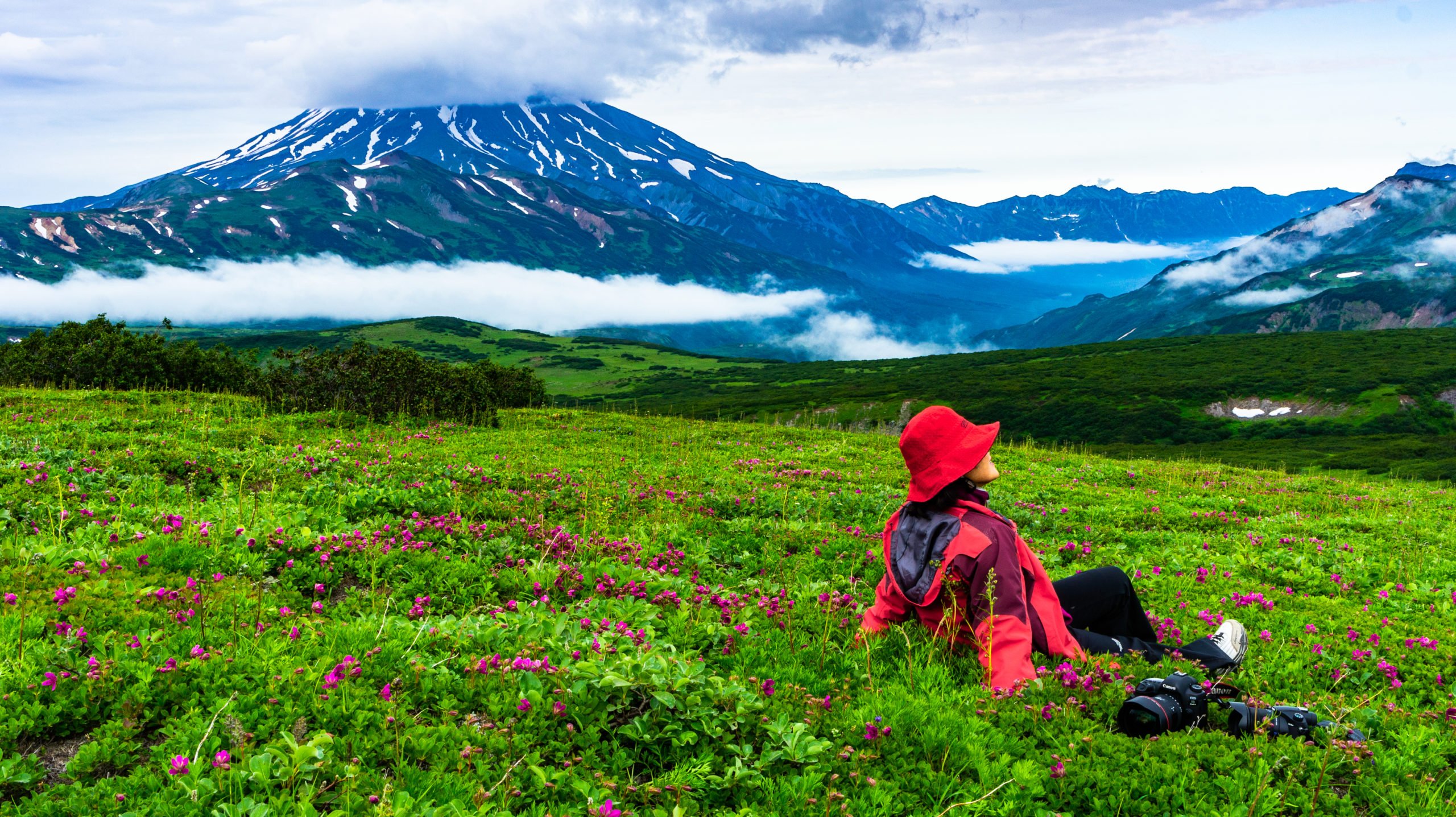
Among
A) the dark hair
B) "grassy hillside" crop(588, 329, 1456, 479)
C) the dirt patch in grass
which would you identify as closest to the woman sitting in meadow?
the dark hair

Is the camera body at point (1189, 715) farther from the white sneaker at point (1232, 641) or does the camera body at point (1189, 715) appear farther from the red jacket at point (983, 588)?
the white sneaker at point (1232, 641)

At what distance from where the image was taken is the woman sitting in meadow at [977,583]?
644 centimetres

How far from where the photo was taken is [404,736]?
16.1 ft

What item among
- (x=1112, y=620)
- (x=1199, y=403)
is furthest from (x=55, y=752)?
Result: (x=1199, y=403)

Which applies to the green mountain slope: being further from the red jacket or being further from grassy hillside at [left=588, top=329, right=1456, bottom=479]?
the red jacket

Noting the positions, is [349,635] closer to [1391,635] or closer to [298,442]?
[1391,635]

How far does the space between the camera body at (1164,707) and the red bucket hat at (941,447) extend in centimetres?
211

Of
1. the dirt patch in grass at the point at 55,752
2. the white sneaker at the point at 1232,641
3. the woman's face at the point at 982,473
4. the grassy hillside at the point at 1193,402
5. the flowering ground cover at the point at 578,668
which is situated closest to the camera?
the dirt patch in grass at the point at 55,752

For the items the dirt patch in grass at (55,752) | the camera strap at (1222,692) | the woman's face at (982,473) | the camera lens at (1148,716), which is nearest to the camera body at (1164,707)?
the camera lens at (1148,716)

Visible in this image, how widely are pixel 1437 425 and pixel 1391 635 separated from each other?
559ft

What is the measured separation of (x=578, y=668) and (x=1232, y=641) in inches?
234

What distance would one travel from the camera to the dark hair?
22.5 ft

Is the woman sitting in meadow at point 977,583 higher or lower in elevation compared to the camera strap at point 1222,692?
higher

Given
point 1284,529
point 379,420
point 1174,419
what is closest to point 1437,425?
point 1174,419
